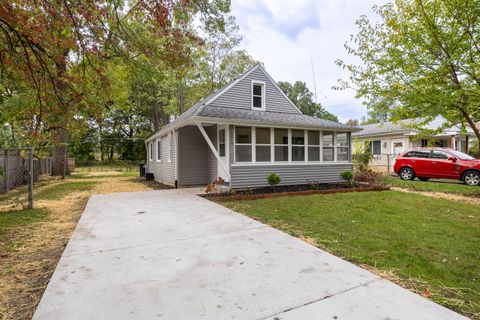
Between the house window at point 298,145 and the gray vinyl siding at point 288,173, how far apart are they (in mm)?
395

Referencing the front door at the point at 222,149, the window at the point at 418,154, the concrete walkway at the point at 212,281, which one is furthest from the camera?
the window at the point at 418,154

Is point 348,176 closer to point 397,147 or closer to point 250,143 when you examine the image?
point 250,143

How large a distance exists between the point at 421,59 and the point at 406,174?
660cm

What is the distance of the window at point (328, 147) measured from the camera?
11.7 metres

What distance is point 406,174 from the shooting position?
43.5 feet

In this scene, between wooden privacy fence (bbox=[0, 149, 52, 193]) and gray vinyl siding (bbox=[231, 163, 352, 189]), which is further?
wooden privacy fence (bbox=[0, 149, 52, 193])

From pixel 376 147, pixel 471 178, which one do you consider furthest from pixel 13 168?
pixel 376 147

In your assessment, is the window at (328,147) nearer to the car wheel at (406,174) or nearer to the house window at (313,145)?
the house window at (313,145)

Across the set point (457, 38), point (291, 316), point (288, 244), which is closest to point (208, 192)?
point (288, 244)

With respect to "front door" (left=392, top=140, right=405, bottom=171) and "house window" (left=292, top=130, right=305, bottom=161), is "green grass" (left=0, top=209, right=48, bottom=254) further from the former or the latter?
"front door" (left=392, top=140, right=405, bottom=171)

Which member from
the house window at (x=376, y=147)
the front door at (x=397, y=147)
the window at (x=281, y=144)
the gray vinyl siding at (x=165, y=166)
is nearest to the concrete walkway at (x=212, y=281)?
the window at (x=281, y=144)

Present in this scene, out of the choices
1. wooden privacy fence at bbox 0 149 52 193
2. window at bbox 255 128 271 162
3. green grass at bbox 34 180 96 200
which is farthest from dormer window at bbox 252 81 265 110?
wooden privacy fence at bbox 0 149 52 193

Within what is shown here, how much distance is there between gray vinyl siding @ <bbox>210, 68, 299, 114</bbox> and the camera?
11.6m

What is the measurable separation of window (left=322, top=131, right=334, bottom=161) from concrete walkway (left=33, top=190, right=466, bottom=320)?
8100mm
